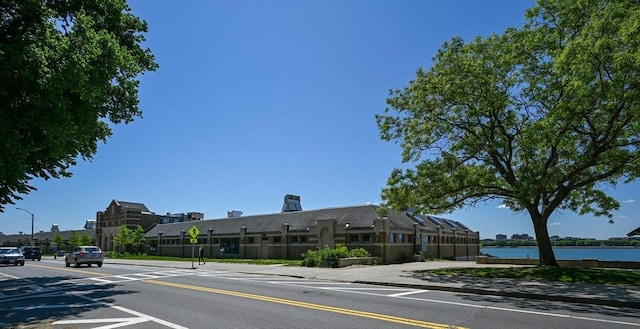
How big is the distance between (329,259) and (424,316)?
2020 cm

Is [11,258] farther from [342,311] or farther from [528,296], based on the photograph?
[528,296]

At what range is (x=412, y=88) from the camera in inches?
964

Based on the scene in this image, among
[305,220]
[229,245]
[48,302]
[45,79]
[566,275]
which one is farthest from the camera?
[229,245]

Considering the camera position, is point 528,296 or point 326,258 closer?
point 528,296

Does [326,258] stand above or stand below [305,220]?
below

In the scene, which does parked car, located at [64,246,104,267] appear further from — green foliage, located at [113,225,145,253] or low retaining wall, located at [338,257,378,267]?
green foliage, located at [113,225,145,253]

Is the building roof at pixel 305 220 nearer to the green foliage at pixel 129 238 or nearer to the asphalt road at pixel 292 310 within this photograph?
the green foliage at pixel 129 238

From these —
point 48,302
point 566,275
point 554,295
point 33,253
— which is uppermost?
point 554,295

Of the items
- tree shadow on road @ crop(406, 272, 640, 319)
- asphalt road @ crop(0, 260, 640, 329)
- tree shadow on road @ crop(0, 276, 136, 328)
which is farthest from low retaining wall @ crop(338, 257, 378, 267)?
tree shadow on road @ crop(0, 276, 136, 328)

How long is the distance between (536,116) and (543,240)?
6480 millimetres

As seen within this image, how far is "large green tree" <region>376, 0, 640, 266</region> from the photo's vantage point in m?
16.3

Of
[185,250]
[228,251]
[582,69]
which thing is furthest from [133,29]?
[185,250]

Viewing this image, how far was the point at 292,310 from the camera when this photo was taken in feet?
37.8

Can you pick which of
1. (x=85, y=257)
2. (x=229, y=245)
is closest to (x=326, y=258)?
(x=85, y=257)
